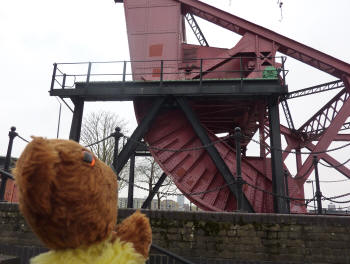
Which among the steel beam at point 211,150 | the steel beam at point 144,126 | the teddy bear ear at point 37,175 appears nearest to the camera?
the teddy bear ear at point 37,175

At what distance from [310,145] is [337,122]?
2908 mm

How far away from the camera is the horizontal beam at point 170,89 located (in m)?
6.18

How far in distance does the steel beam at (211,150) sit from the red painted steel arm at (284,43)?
279cm

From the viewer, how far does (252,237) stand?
143 inches

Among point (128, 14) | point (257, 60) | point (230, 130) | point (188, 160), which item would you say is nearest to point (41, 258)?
point (188, 160)

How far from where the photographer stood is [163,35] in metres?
7.53

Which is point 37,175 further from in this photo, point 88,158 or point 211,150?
point 211,150

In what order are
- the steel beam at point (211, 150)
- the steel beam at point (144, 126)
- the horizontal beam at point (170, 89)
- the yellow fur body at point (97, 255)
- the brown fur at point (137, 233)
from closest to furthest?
the yellow fur body at point (97, 255)
the brown fur at point (137, 233)
the steel beam at point (211, 150)
the horizontal beam at point (170, 89)
the steel beam at point (144, 126)

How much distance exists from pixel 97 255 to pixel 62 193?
0.37 meters

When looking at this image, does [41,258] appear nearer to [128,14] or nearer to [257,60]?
[257,60]

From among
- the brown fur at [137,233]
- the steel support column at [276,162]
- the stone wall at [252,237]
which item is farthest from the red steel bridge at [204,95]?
the brown fur at [137,233]

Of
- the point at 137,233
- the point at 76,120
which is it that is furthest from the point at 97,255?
the point at 76,120

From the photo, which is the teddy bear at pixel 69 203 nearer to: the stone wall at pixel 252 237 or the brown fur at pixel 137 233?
the brown fur at pixel 137 233

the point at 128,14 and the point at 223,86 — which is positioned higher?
the point at 128,14
